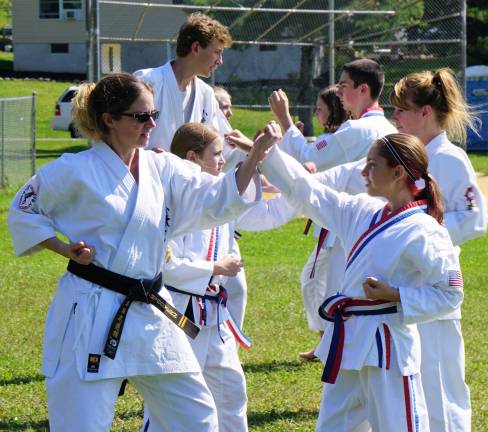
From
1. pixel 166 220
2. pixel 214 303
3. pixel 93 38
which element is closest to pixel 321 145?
pixel 214 303

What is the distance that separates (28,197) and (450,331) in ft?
7.44

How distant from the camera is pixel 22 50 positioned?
46844mm

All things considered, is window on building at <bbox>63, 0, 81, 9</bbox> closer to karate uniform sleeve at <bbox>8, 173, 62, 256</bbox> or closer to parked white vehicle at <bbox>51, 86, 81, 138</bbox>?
parked white vehicle at <bbox>51, 86, 81, 138</bbox>

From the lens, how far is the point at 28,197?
444cm

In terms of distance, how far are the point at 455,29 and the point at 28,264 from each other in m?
9.78

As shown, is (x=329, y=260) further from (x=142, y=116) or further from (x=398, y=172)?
(x=142, y=116)

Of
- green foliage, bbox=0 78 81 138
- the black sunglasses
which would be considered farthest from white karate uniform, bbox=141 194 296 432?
green foliage, bbox=0 78 81 138

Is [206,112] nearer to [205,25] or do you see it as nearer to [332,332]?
[205,25]

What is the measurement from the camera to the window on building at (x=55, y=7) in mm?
46156

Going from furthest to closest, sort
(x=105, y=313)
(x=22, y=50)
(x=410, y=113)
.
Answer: (x=22, y=50)
(x=410, y=113)
(x=105, y=313)

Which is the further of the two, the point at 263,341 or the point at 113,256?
the point at 263,341

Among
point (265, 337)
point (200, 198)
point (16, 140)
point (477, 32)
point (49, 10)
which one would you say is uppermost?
point (49, 10)

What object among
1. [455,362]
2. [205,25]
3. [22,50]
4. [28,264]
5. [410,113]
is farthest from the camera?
[22,50]

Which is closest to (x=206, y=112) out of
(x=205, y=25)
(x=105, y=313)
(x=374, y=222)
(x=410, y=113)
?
(x=205, y=25)
